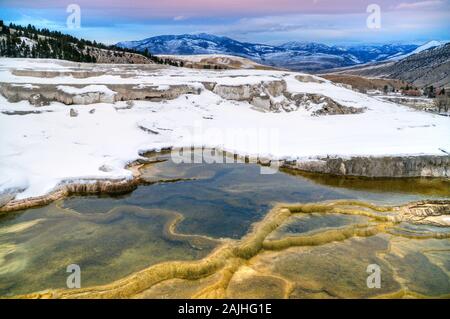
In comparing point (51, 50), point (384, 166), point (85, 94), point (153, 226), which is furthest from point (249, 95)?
point (51, 50)

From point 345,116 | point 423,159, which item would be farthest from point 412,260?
point 345,116

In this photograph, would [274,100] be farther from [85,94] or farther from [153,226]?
[153,226]

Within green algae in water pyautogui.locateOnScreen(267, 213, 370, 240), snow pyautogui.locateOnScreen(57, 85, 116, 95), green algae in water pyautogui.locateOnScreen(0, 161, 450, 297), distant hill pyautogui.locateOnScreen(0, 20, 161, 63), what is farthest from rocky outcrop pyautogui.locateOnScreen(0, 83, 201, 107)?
distant hill pyautogui.locateOnScreen(0, 20, 161, 63)

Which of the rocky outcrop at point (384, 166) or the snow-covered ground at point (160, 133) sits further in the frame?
the rocky outcrop at point (384, 166)

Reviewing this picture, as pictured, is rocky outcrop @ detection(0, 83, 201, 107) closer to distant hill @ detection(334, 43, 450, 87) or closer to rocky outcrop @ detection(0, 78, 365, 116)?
rocky outcrop @ detection(0, 78, 365, 116)

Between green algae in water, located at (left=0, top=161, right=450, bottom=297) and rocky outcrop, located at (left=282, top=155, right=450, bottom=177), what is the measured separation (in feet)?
6.07

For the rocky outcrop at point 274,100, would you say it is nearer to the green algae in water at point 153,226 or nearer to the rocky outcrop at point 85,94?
the rocky outcrop at point 85,94

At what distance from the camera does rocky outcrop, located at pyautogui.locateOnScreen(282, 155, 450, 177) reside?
21859 mm

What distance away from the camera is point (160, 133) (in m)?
27.4

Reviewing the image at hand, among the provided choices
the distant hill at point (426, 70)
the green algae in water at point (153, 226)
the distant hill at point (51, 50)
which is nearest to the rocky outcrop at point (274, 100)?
the green algae in water at point (153, 226)

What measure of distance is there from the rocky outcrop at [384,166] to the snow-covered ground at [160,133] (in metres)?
0.52

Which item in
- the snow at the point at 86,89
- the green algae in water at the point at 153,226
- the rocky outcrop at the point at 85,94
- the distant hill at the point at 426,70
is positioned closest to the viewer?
the green algae in water at the point at 153,226

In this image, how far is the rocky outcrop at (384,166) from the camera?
21859mm

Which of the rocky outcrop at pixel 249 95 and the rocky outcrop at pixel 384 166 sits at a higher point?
the rocky outcrop at pixel 249 95
